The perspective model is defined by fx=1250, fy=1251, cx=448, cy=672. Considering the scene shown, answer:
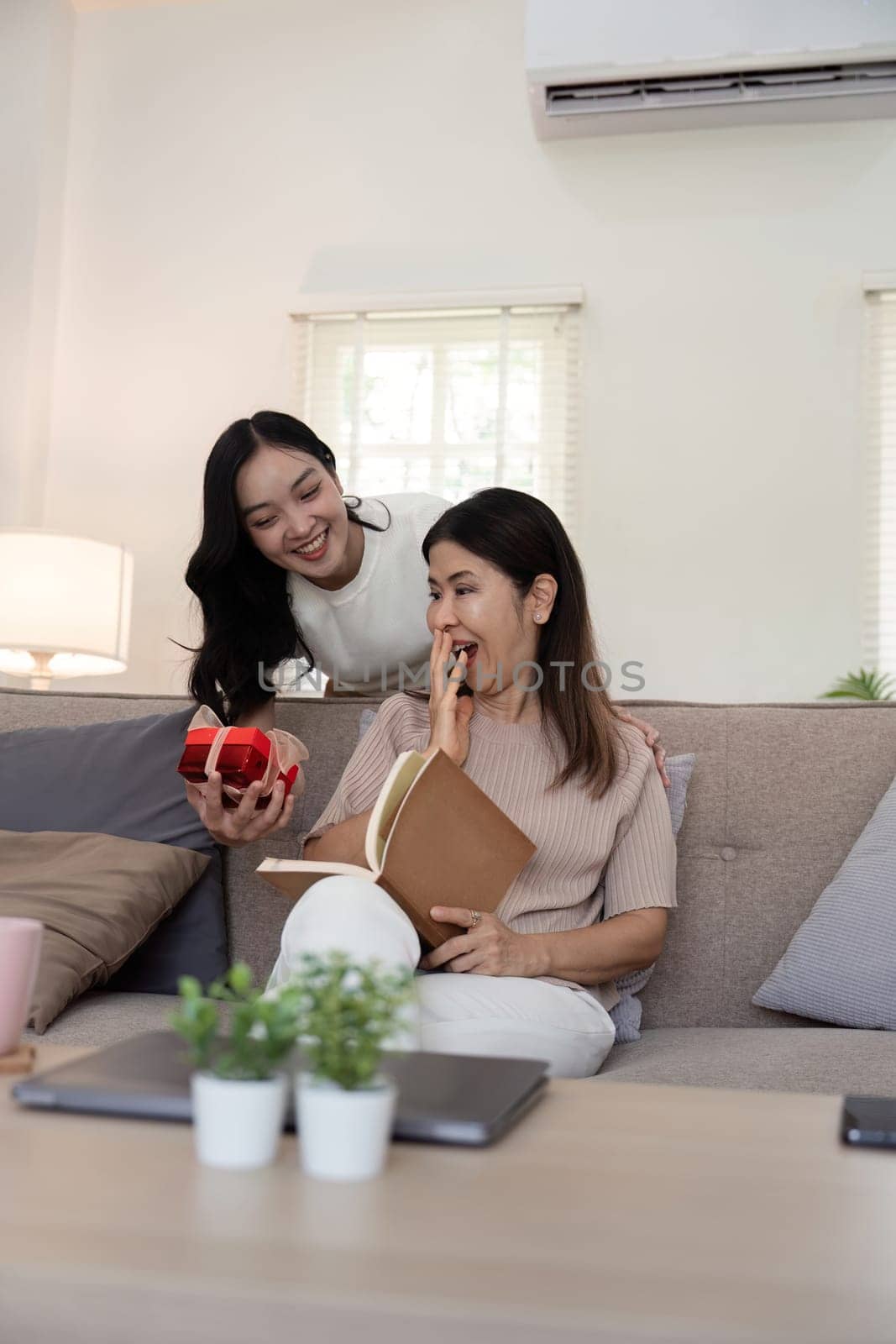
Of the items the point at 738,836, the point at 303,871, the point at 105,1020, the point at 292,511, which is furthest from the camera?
the point at 292,511

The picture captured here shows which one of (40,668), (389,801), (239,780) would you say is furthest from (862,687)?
(389,801)

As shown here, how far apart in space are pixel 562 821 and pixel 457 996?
1.18ft

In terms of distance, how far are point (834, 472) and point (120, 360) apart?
7.83 ft

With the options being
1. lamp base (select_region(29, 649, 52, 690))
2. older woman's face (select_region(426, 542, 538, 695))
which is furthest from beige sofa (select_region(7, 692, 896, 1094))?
lamp base (select_region(29, 649, 52, 690))

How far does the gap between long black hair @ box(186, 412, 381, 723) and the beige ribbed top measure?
0.34m

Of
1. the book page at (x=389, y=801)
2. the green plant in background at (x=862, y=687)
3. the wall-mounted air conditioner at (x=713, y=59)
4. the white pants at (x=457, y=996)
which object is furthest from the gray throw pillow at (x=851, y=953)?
the wall-mounted air conditioner at (x=713, y=59)

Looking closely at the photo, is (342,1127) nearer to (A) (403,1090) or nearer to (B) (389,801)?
(A) (403,1090)

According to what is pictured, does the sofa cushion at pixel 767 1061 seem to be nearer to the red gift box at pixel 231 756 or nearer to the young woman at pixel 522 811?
the young woman at pixel 522 811

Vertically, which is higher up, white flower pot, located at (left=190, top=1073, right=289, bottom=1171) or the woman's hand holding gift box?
the woman's hand holding gift box

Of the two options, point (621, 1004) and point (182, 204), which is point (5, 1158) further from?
point (182, 204)

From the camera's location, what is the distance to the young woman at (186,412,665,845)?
6.72 feet

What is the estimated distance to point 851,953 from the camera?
1.57 m

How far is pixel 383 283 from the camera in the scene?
413 centimetres

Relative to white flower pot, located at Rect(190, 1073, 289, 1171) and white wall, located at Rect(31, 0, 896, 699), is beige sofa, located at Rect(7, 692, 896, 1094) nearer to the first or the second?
white flower pot, located at Rect(190, 1073, 289, 1171)
